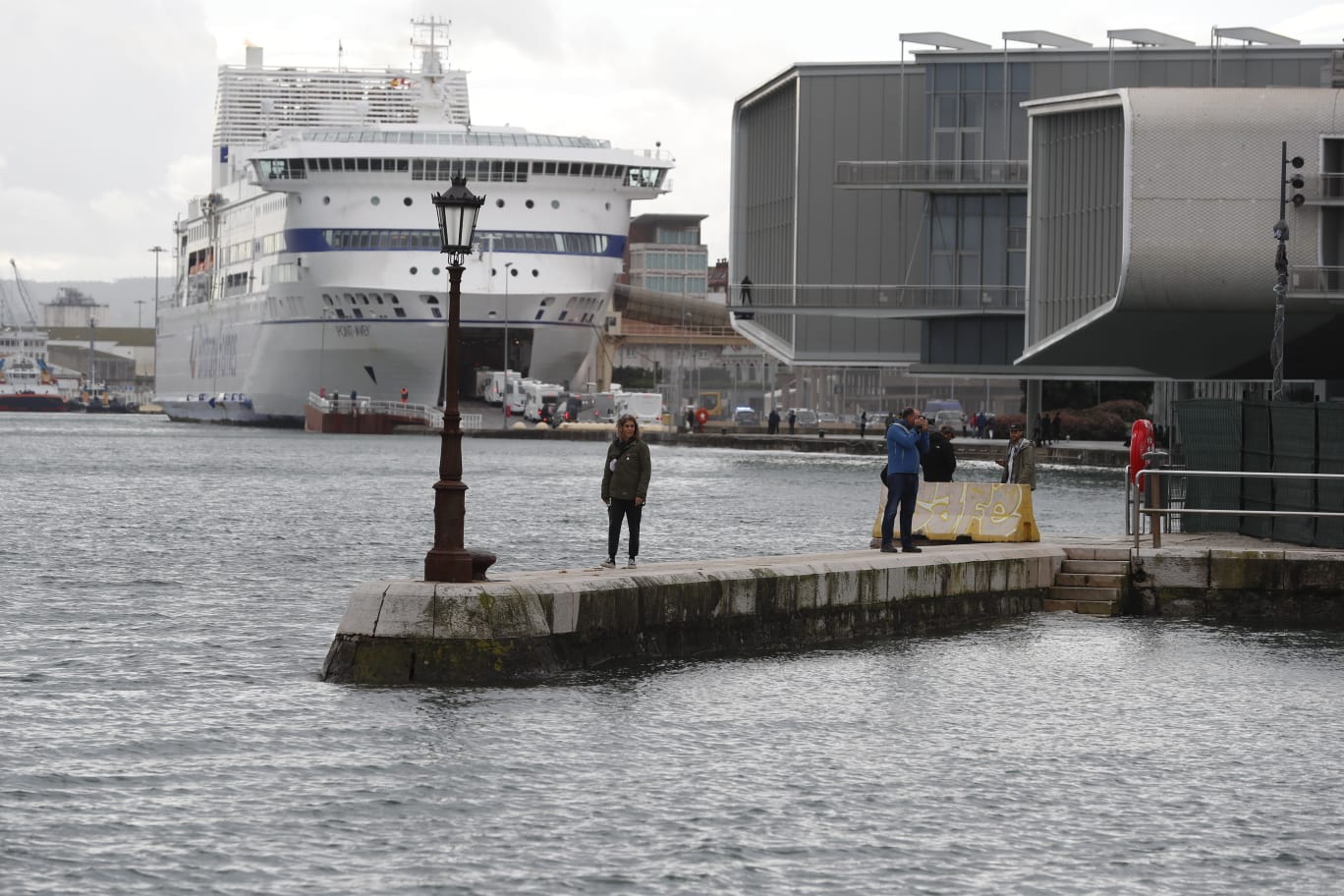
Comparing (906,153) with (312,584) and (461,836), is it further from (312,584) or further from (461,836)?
(461,836)

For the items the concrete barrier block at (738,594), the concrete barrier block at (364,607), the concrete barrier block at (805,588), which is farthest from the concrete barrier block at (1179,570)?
the concrete barrier block at (364,607)

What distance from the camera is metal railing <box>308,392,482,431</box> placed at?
102750 mm

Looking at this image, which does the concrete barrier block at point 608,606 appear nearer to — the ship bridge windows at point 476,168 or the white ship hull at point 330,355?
the white ship hull at point 330,355

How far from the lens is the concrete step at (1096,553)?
25.8m

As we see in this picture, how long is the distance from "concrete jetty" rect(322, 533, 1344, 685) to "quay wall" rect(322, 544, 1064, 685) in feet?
0.05

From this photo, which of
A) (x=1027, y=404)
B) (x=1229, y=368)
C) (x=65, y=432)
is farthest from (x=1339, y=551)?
(x=65, y=432)

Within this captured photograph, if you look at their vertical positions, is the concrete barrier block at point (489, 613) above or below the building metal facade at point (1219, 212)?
below

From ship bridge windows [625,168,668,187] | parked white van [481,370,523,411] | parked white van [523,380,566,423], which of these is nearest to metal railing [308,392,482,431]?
parked white van [481,370,523,411]

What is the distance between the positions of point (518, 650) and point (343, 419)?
3415 inches

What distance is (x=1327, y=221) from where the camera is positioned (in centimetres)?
6078

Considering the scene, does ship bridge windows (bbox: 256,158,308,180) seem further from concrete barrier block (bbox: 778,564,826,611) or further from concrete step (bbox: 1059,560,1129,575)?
concrete barrier block (bbox: 778,564,826,611)

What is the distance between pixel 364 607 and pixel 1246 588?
457 inches

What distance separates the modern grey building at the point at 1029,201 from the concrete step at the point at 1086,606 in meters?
36.0

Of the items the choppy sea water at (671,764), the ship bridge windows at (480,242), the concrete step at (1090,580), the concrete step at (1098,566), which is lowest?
the choppy sea water at (671,764)
